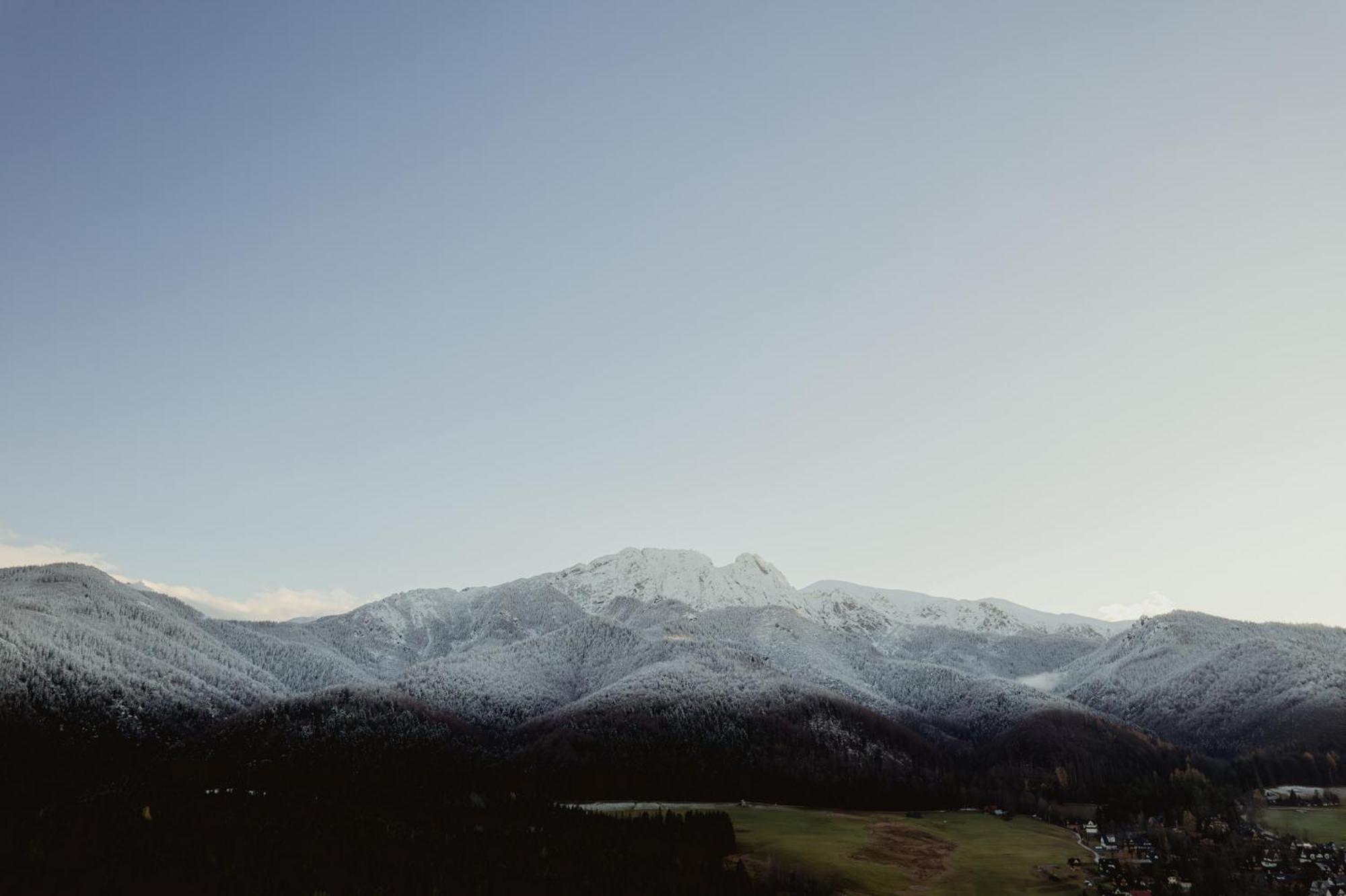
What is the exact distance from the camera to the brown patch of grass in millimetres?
121438

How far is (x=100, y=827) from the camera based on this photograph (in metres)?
91.2

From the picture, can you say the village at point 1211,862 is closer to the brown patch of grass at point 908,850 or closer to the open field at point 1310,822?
the open field at point 1310,822

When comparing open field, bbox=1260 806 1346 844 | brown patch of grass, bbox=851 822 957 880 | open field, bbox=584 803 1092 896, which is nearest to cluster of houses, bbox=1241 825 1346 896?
open field, bbox=1260 806 1346 844

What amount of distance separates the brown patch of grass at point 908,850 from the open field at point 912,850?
210mm

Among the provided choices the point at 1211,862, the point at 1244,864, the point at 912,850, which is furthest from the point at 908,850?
the point at 1244,864

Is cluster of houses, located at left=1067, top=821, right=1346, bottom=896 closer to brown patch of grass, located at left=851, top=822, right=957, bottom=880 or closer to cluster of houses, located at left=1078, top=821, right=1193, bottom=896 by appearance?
cluster of houses, located at left=1078, top=821, right=1193, bottom=896

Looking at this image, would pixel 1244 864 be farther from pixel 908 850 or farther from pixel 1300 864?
pixel 908 850

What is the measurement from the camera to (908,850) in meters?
134

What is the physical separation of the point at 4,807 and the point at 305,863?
124 ft

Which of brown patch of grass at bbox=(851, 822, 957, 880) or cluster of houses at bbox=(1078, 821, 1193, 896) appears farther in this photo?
brown patch of grass at bbox=(851, 822, 957, 880)

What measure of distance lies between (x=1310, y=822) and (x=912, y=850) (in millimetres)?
92044

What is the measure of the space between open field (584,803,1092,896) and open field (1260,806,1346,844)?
40213 millimetres

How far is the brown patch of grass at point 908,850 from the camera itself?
121m

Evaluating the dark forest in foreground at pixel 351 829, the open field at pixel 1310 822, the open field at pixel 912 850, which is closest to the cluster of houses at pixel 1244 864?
the open field at pixel 1310 822
